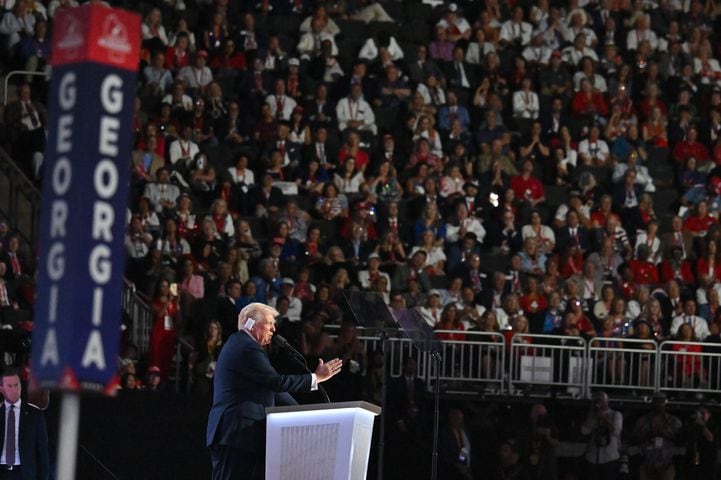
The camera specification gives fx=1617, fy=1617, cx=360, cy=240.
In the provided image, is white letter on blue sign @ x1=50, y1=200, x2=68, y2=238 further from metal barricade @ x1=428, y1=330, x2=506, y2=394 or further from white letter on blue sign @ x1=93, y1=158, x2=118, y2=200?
metal barricade @ x1=428, y1=330, x2=506, y2=394

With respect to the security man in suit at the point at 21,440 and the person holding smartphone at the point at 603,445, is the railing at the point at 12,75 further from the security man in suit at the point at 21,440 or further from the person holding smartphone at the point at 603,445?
the security man in suit at the point at 21,440

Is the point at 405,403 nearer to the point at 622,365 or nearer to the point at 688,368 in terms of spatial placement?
the point at 622,365

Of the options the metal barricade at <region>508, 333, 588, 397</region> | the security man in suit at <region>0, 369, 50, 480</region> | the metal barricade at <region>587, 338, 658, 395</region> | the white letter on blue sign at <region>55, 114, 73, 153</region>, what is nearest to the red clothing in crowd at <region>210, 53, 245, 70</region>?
the metal barricade at <region>508, 333, 588, 397</region>

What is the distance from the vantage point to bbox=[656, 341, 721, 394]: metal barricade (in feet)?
61.2

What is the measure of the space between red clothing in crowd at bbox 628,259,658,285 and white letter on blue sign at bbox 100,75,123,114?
580 inches

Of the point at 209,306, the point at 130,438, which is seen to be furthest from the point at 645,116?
the point at 130,438

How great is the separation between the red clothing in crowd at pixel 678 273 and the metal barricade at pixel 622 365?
220cm

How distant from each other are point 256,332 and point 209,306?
268 inches

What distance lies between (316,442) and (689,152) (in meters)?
13.3

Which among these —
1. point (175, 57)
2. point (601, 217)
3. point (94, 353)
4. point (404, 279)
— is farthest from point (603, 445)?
point (94, 353)

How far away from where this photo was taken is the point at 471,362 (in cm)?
1831

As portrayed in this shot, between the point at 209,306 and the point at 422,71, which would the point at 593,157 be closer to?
the point at 422,71

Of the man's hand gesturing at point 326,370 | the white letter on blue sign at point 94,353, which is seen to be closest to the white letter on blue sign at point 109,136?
the white letter on blue sign at point 94,353

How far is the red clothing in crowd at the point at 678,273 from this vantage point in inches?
821
